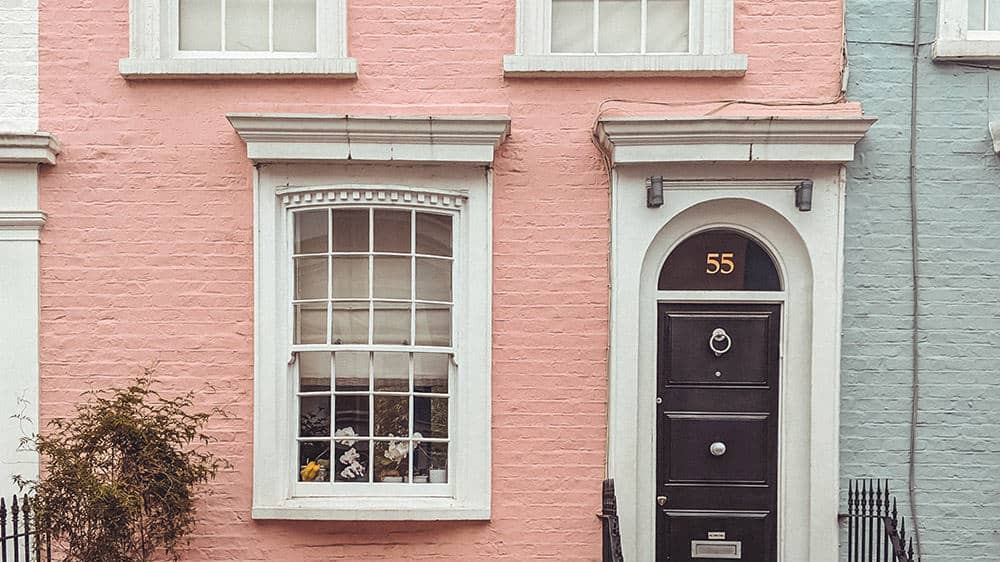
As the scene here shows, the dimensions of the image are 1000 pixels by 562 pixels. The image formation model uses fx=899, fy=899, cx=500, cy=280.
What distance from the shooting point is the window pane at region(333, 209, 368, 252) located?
20.5 ft

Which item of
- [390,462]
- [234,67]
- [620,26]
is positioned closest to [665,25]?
[620,26]

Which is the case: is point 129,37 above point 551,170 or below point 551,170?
above

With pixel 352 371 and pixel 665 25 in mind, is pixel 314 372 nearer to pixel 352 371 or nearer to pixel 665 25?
pixel 352 371

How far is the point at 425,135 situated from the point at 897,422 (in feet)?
12.2

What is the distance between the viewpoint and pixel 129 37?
6113 mm

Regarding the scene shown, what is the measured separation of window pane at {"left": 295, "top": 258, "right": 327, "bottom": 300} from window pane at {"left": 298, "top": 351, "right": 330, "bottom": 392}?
1.35 feet

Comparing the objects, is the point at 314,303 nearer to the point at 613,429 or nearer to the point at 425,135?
the point at 425,135

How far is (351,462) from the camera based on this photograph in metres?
6.23

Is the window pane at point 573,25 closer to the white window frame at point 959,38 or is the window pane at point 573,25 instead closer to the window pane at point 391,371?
the white window frame at point 959,38

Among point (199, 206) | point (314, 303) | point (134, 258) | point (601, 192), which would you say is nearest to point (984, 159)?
point (601, 192)

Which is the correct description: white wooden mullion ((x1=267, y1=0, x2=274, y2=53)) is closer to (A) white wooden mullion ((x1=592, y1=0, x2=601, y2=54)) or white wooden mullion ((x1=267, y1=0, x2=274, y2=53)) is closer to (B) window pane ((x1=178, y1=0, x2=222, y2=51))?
(B) window pane ((x1=178, y1=0, x2=222, y2=51))

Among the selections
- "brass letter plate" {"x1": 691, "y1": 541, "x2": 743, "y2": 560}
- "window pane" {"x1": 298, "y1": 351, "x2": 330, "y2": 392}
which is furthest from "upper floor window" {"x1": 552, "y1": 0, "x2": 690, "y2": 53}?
"brass letter plate" {"x1": 691, "y1": 541, "x2": 743, "y2": 560}

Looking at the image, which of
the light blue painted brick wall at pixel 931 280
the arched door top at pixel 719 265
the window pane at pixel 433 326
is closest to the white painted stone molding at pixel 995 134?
the light blue painted brick wall at pixel 931 280

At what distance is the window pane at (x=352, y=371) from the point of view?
624 cm
